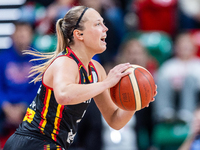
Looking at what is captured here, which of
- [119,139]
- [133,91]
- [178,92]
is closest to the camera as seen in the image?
[133,91]

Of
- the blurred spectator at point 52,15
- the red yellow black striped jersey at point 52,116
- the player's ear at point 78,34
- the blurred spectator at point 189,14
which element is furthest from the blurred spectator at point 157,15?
the red yellow black striped jersey at point 52,116

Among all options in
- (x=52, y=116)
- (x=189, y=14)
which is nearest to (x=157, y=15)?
(x=189, y=14)

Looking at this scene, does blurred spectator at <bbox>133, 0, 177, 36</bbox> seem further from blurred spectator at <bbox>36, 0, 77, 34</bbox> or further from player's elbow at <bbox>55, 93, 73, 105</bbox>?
player's elbow at <bbox>55, 93, 73, 105</bbox>

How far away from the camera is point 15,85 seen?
6.51 metres

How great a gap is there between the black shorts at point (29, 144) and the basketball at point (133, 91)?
33.1 inches

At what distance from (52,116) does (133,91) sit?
2.93 feet

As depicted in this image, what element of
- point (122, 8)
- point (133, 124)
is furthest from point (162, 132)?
point (122, 8)

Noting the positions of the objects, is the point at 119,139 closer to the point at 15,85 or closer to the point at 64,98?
the point at 15,85

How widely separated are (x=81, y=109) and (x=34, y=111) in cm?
51

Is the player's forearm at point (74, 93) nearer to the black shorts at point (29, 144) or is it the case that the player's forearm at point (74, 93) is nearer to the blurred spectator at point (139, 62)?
the black shorts at point (29, 144)

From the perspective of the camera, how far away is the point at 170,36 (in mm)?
8625

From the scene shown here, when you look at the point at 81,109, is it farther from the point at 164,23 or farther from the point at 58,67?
the point at 164,23

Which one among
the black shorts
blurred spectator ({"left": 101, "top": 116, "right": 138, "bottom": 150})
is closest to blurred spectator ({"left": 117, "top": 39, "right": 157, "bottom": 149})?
blurred spectator ({"left": 101, "top": 116, "right": 138, "bottom": 150})

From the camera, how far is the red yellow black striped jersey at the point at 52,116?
334 cm
